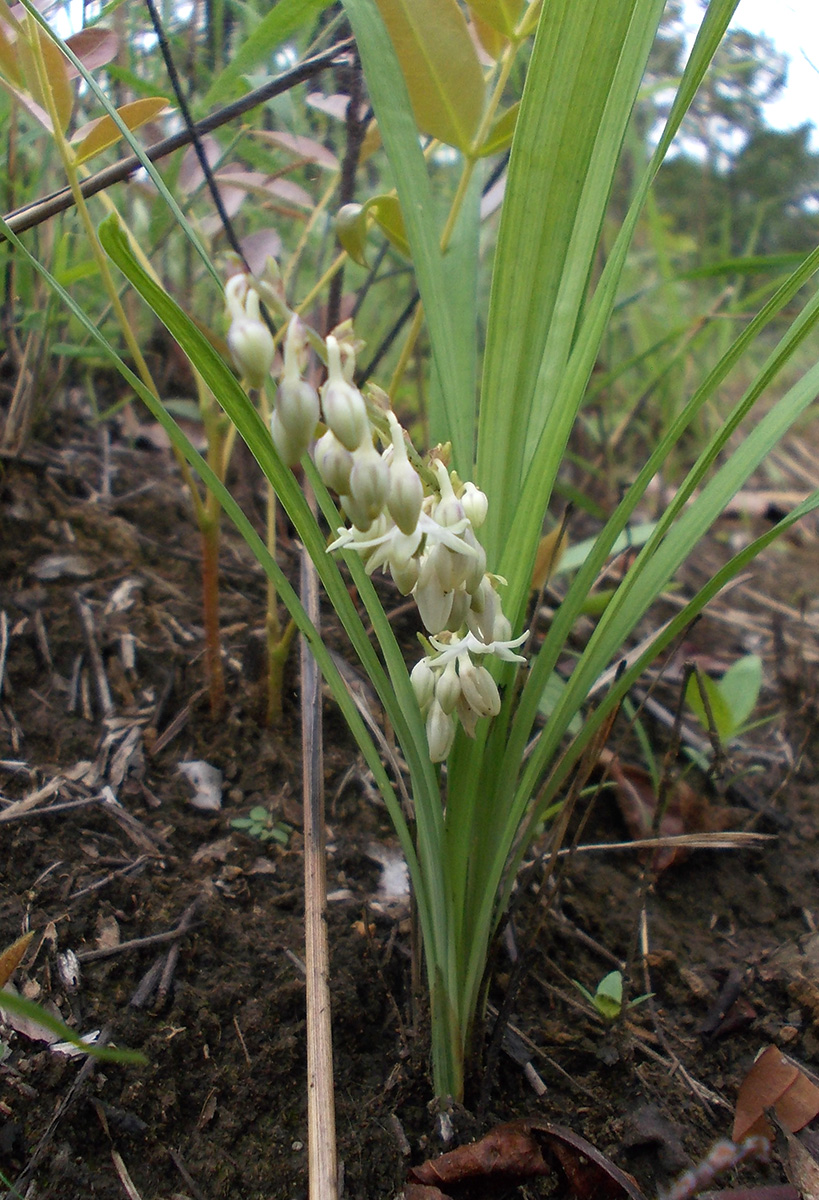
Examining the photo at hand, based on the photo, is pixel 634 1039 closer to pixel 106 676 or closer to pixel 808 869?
pixel 808 869

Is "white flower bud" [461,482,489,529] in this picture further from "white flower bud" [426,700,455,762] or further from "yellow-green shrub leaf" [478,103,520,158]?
"yellow-green shrub leaf" [478,103,520,158]

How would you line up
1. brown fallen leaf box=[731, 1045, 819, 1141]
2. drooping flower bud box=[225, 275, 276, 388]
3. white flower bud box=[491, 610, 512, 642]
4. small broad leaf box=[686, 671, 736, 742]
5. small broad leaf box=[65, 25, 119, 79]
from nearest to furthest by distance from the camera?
drooping flower bud box=[225, 275, 276, 388], white flower bud box=[491, 610, 512, 642], brown fallen leaf box=[731, 1045, 819, 1141], small broad leaf box=[65, 25, 119, 79], small broad leaf box=[686, 671, 736, 742]

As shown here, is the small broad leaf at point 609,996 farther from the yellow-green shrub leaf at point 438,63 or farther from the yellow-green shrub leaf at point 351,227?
the yellow-green shrub leaf at point 438,63

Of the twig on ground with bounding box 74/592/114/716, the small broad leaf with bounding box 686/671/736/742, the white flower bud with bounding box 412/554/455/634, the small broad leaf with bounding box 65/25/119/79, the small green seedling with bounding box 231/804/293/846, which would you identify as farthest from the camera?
the small broad leaf with bounding box 686/671/736/742

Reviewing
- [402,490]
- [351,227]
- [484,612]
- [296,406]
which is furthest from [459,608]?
[351,227]

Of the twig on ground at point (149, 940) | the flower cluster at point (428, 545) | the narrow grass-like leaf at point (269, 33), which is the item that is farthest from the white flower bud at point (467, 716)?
the narrow grass-like leaf at point (269, 33)

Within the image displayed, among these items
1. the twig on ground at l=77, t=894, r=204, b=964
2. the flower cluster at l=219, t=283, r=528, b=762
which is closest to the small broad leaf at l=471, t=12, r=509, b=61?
the flower cluster at l=219, t=283, r=528, b=762

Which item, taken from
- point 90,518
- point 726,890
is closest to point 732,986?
point 726,890
